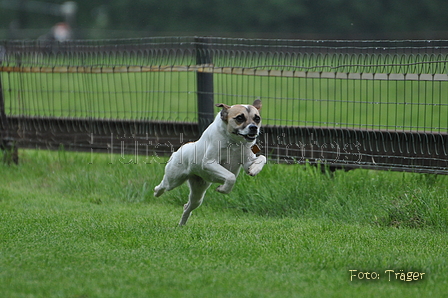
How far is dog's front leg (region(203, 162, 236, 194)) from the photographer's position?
594cm

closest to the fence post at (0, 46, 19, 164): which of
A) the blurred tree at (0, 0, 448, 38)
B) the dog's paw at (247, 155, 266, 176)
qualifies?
the dog's paw at (247, 155, 266, 176)

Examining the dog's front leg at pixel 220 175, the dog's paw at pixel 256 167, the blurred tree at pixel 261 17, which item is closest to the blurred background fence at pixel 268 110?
the dog's paw at pixel 256 167

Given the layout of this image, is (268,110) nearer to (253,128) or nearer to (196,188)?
(196,188)

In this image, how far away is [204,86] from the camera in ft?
30.3

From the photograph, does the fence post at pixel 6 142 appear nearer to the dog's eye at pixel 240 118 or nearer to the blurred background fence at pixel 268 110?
the blurred background fence at pixel 268 110

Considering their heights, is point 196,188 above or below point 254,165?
below

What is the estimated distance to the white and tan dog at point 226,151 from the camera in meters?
5.96

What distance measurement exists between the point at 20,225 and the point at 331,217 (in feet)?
11.5

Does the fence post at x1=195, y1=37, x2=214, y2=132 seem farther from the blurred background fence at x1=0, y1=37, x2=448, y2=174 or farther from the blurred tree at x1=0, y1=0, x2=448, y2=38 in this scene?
the blurred tree at x1=0, y1=0, x2=448, y2=38

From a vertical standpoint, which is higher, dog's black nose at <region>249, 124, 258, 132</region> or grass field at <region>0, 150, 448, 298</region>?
dog's black nose at <region>249, 124, 258, 132</region>

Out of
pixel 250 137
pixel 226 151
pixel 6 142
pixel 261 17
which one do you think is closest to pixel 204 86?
pixel 226 151

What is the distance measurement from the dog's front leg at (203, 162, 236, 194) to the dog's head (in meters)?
0.34

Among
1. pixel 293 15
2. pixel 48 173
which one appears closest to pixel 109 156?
pixel 48 173

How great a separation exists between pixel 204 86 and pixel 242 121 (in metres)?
3.38
